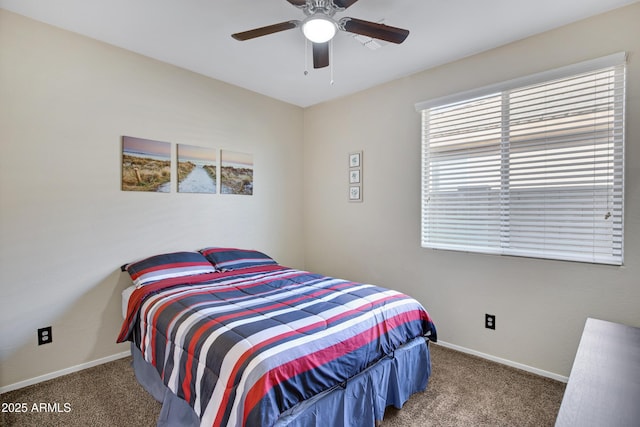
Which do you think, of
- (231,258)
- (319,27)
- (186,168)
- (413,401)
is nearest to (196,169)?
(186,168)

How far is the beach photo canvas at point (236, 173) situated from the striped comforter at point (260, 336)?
1.27 meters

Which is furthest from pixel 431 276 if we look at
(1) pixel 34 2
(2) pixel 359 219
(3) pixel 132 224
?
(1) pixel 34 2

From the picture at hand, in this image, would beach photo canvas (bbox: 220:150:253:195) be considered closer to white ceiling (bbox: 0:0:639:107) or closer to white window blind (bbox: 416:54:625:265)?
white ceiling (bbox: 0:0:639:107)

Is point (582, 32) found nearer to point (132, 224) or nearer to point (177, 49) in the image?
point (177, 49)

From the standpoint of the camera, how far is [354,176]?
3.70 meters

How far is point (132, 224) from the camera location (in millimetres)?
2791

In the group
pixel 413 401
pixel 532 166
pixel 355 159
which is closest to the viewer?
pixel 413 401

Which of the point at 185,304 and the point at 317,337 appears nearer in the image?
the point at 317,337

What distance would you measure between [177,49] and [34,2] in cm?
91

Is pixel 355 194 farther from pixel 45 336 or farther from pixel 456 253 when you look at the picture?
pixel 45 336

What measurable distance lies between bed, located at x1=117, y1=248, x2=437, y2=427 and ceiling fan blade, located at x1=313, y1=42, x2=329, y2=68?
1.63 meters

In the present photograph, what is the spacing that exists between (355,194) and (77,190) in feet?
8.55

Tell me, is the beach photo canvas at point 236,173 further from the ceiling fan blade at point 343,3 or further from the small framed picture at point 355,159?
the ceiling fan blade at point 343,3

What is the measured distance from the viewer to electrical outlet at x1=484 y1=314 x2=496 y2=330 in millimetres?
2684
